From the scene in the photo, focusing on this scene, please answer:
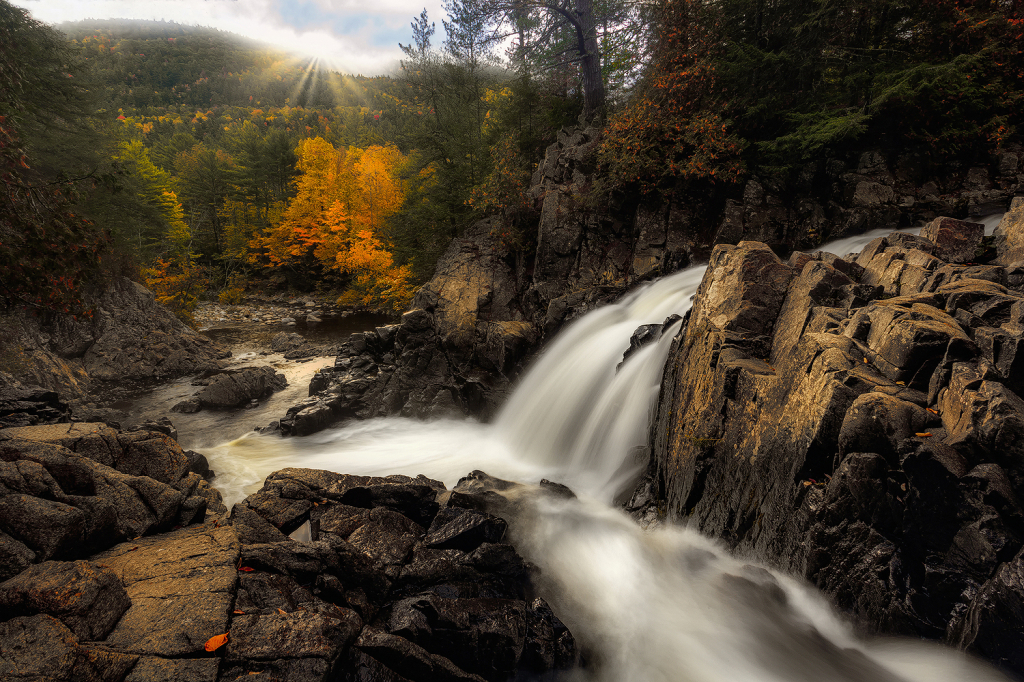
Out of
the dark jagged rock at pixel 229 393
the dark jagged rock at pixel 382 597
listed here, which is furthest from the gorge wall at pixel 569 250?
the dark jagged rock at pixel 382 597

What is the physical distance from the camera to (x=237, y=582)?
4195 millimetres

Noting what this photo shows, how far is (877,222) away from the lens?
1065 centimetres

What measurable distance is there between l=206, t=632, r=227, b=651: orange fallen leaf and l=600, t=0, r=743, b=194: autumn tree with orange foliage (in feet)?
42.3

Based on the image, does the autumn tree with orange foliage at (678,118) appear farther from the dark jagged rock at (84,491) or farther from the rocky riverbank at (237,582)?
the dark jagged rock at (84,491)

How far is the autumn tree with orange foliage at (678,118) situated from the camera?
12.0 m

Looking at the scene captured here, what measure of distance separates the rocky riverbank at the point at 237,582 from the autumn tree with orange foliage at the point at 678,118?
10.8m

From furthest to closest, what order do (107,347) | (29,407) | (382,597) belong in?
1. (107,347)
2. (29,407)
3. (382,597)

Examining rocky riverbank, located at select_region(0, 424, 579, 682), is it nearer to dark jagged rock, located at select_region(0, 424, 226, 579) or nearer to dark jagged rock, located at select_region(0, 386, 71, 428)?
dark jagged rock, located at select_region(0, 424, 226, 579)

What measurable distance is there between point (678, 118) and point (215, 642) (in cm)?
1417

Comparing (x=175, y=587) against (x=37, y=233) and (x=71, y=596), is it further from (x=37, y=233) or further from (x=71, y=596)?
(x=37, y=233)

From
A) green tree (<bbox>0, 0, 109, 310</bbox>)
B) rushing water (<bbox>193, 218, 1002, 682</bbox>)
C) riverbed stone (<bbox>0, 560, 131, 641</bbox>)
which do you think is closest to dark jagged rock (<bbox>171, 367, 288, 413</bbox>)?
rushing water (<bbox>193, 218, 1002, 682</bbox>)

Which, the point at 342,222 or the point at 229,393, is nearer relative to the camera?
the point at 229,393

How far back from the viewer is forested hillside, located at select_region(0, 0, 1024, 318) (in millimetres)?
9398

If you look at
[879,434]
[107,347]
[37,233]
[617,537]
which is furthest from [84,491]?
[107,347]
